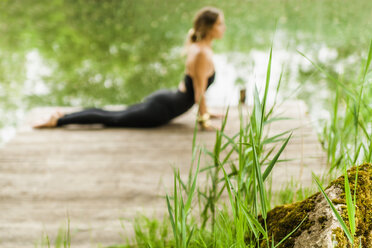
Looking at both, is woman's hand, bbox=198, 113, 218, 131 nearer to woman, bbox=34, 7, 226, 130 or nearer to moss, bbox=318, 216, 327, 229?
woman, bbox=34, 7, 226, 130

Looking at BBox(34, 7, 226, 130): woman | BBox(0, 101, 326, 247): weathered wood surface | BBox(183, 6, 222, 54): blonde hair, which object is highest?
BBox(183, 6, 222, 54): blonde hair

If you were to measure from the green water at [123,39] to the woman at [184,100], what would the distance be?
1.18 meters

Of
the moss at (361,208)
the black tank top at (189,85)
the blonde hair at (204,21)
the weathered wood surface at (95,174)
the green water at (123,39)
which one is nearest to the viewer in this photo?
the moss at (361,208)

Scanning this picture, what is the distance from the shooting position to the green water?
445cm

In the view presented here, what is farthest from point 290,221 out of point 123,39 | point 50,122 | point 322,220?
point 123,39

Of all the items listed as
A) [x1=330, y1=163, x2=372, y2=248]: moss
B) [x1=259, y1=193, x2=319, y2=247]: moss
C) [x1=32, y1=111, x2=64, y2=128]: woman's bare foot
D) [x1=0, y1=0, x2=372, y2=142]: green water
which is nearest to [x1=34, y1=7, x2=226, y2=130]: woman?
[x1=32, y1=111, x2=64, y2=128]: woman's bare foot

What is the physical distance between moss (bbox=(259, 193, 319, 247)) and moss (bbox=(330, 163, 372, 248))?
0.09 metres

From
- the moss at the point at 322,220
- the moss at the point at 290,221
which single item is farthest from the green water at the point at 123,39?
the moss at the point at 322,220

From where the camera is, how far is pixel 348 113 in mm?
1688

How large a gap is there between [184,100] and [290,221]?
187cm

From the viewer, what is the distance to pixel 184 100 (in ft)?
9.39

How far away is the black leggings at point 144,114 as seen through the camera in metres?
2.84

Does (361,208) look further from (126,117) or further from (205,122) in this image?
(126,117)

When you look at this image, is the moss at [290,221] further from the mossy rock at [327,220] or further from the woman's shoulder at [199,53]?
the woman's shoulder at [199,53]
